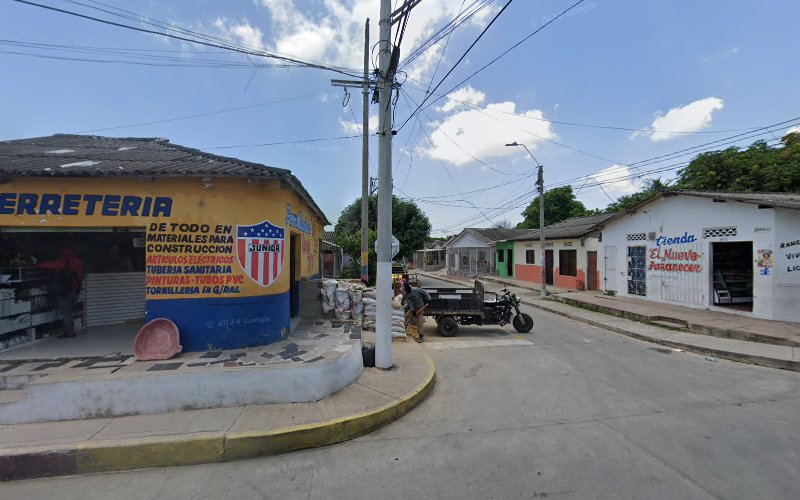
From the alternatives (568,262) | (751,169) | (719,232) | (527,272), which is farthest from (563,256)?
(751,169)

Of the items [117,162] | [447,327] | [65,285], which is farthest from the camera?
[447,327]

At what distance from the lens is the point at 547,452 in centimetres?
376

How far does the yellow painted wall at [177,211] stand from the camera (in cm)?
536

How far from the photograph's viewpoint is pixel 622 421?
14.8ft

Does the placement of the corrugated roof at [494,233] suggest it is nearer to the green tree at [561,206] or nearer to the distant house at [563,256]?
the distant house at [563,256]

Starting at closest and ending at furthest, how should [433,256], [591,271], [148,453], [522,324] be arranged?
1. [148,453]
2. [522,324]
3. [591,271]
4. [433,256]

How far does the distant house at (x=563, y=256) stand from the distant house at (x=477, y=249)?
3.00 meters

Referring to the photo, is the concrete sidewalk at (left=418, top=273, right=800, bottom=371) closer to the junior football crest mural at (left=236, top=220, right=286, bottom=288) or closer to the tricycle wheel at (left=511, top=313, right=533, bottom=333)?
the tricycle wheel at (left=511, top=313, right=533, bottom=333)

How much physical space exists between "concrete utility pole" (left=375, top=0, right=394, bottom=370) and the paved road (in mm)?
1192

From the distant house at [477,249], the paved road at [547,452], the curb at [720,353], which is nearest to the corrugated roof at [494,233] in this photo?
the distant house at [477,249]

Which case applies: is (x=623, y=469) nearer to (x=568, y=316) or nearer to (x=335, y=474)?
(x=335, y=474)

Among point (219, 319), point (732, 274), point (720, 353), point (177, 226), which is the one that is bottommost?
point (720, 353)

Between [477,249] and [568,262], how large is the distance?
473 inches

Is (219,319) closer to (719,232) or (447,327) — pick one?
(447,327)
